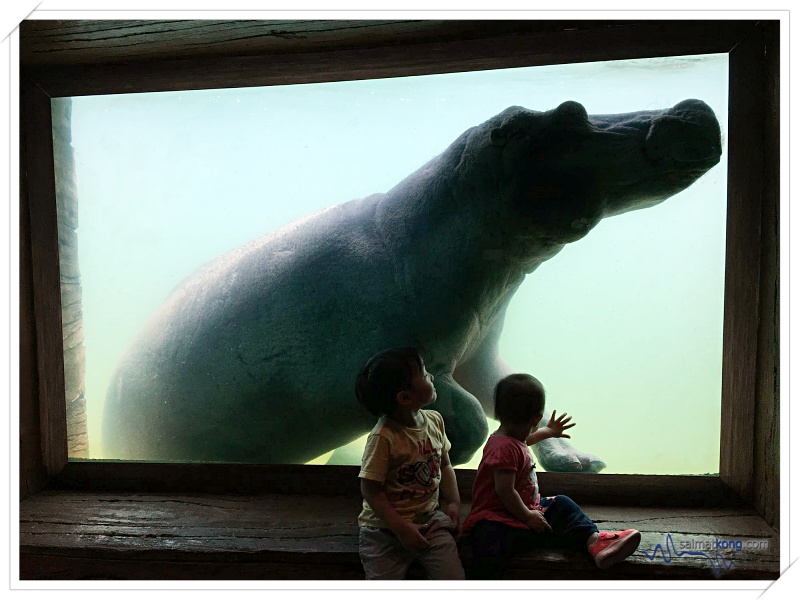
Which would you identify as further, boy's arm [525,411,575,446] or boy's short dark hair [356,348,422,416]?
boy's arm [525,411,575,446]

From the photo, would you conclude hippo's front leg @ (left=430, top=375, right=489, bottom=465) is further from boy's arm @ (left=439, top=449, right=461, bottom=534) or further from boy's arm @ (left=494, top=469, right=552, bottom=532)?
boy's arm @ (left=494, top=469, right=552, bottom=532)

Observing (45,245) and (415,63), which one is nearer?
(415,63)

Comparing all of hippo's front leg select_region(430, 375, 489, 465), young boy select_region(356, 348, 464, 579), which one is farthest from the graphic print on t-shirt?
hippo's front leg select_region(430, 375, 489, 465)

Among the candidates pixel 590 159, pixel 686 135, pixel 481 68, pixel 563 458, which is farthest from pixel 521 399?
pixel 481 68

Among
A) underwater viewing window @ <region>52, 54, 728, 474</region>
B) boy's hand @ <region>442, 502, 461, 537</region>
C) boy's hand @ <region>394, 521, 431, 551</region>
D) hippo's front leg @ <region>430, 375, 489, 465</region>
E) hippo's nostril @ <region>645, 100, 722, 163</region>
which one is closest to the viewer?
boy's hand @ <region>394, 521, 431, 551</region>

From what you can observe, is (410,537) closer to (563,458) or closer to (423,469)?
(423,469)

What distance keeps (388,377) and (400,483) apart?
24 cm

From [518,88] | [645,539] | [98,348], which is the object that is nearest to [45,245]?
[98,348]

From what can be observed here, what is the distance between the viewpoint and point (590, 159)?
156cm

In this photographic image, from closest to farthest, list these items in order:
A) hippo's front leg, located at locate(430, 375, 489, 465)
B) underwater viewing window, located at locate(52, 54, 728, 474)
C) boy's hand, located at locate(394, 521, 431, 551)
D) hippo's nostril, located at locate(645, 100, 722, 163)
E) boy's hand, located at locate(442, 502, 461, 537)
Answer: boy's hand, located at locate(394, 521, 431, 551), boy's hand, located at locate(442, 502, 461, 537), hippo's nostril, located at locate(645, 100, 722, 163), hippo's front leg, located at locate(430, 375, 489, 465), underwater viewing window, located at locate(52, 54, 728, 474)

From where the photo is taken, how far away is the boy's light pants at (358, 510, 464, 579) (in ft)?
4.16

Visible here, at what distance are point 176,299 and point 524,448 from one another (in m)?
1.33
